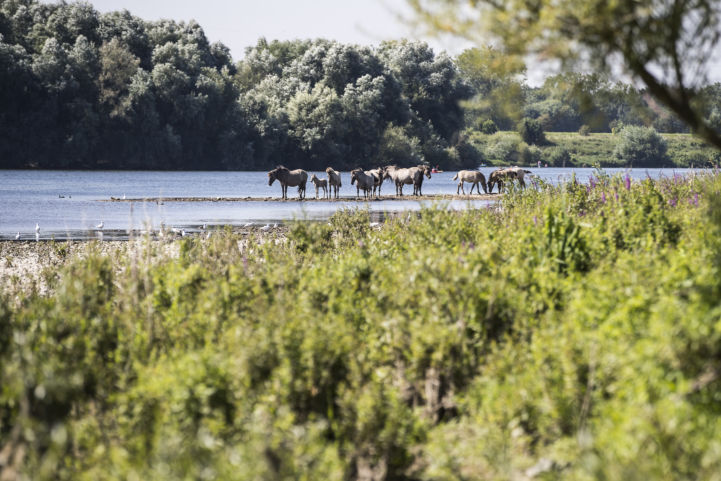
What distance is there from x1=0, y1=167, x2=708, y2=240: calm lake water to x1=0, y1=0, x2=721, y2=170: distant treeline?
7.11m

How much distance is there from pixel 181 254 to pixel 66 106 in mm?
67902

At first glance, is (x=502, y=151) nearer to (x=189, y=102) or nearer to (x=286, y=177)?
(x=189, y=102)

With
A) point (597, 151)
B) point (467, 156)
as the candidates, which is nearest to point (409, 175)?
point (467, 156)

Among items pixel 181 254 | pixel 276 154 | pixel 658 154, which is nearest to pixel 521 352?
pixel 181 254

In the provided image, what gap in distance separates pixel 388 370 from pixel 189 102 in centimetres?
7275

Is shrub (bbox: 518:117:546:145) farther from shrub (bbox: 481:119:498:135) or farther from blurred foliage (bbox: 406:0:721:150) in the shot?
blurred foliage (bbox: 406:0:721:150)

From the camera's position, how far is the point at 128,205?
3675 centimetres

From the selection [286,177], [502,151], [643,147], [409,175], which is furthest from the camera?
[643,147]

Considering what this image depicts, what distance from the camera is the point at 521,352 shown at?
6.33 metres

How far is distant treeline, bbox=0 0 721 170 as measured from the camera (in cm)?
7150

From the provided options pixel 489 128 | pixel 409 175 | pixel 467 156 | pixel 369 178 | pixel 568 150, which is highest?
pixel 489 128

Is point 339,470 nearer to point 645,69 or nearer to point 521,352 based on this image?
point 521,352

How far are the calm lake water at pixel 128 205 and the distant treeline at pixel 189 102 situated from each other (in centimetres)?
711

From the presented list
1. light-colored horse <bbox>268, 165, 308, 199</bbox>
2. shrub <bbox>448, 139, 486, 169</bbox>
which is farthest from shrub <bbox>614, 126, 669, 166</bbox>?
light-colored horse <bbox>268, 165, 308, 199</bbox>
